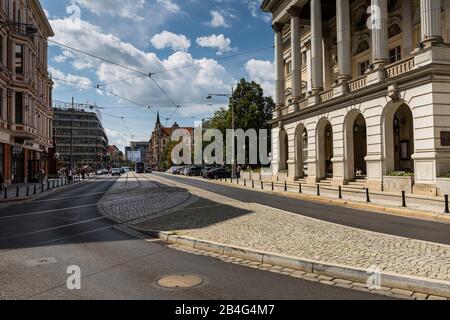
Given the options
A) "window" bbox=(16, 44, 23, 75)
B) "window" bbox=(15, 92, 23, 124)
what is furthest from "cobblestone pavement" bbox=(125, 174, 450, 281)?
"window" bbox=(16, 44, 23, 75)

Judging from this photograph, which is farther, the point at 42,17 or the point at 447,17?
the point at 42,17

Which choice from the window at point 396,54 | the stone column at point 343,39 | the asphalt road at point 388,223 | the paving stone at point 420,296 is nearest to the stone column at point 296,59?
the stone column at point 343,39

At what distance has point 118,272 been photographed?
7191mm

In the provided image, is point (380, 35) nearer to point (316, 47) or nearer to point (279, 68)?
point (316, 47)

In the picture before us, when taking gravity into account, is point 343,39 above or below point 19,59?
below

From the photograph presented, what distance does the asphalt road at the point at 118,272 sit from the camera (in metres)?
5.93

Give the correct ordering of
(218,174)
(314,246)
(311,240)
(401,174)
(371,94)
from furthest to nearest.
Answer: (218,174)
(371,94)
(401,174)
(311,240)
(314,246)

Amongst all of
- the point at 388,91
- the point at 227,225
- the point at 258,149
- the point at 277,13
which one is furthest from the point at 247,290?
the point at 258,149

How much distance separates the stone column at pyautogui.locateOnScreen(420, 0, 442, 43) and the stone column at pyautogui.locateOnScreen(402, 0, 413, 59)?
20.1 ft

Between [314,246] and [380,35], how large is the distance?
788 inches

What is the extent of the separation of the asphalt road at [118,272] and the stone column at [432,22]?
1777 cm

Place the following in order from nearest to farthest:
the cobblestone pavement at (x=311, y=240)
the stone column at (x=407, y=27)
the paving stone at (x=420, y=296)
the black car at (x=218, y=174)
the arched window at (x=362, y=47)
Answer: the paving stone at (x=420, y=296), the cobblestone pavement at (x=311, y=240), the stone column at (x=407, y=27), the arched window at (x=362, y=47), the black car at (x=218, y=174)

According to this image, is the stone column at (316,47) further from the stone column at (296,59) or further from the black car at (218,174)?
the black car at (218,174)

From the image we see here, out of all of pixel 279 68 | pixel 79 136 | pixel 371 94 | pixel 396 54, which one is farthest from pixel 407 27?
pixel 79 136
